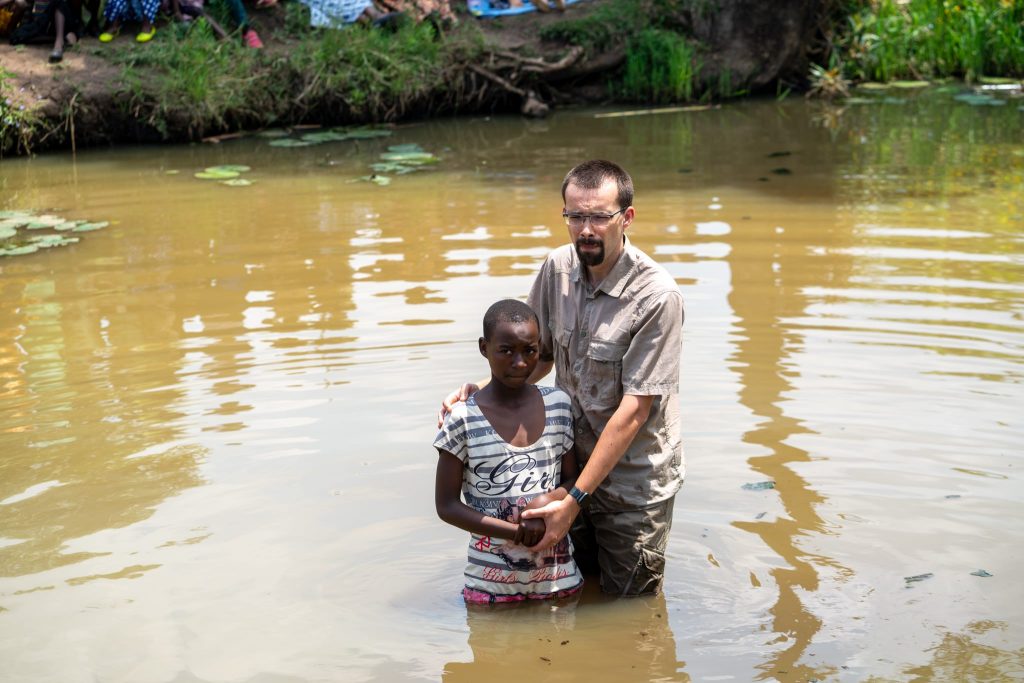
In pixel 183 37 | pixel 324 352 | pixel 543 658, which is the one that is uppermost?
pixel 183 37

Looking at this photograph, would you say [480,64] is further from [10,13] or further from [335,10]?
[10,13]

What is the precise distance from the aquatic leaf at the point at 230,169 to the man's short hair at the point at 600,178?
8.00 meters

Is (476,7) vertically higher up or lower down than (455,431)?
higher up

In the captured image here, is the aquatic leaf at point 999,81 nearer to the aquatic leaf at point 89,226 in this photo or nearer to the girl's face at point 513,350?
the aquatic leaf at point 89,226

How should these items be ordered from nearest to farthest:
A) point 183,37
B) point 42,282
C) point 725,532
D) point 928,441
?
point 725,532 < point 928,441 < point 42,282 < point 183,37

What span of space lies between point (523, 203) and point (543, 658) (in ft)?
20.3

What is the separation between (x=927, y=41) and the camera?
15.8m

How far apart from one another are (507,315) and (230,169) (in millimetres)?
8243

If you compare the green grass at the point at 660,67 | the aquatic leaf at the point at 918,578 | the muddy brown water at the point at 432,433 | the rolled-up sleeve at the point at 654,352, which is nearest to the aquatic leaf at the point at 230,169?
the muddy brown water at the point at 432,433

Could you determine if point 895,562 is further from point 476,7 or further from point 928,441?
point 476,7

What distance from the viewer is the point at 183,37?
519 inches

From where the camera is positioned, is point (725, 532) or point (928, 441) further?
point (928, 441)

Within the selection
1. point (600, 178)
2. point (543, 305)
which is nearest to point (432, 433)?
point (543, 305)

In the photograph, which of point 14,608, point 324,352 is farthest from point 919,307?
point 14,608
